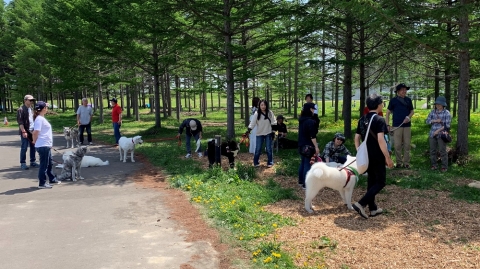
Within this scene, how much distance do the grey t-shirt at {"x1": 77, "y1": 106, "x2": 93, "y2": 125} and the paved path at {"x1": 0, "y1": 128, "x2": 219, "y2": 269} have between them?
18.2 ft

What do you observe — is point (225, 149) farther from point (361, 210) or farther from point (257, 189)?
point (361, 210)

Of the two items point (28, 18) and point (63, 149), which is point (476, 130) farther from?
point (28, 18)

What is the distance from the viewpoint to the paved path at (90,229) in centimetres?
428

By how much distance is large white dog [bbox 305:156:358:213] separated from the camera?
556 cm

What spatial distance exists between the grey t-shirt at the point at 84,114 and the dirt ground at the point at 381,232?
818 cm

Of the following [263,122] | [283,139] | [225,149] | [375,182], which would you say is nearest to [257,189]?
[225,149]

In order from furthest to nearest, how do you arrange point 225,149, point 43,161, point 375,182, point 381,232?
point 225,149 < point 43,161 < point 375,182 < point 381,232

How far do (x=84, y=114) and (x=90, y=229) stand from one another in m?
9.36

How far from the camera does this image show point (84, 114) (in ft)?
44.8

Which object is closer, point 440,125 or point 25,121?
point 440,125

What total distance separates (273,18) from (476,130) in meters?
10.2

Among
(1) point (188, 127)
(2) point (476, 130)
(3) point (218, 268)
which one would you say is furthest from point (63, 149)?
(2) point (476, 130)

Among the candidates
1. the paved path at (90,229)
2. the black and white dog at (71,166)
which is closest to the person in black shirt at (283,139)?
the paved path at (90,229)

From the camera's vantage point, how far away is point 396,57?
41.8 ft
